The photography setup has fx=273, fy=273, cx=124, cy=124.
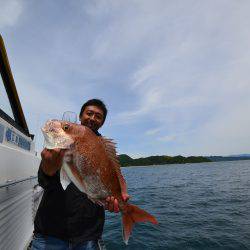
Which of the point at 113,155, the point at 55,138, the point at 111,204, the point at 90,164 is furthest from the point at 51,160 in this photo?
the point at 111,204

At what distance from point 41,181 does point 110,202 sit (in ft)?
2.57

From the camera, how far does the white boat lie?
3.43 metres

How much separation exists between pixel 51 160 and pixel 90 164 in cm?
39

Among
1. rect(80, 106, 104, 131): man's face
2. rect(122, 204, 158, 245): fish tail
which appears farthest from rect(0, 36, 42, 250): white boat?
rect(122, 204, 158, 245): fish tail

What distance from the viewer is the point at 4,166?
3.35 m

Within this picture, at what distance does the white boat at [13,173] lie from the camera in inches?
135

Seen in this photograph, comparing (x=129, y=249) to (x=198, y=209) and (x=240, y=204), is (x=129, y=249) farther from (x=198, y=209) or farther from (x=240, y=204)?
(x=240, y=204)

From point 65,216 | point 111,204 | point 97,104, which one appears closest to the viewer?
point 111,204

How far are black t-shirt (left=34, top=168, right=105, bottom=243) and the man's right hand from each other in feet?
1.42

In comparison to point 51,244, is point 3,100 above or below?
above

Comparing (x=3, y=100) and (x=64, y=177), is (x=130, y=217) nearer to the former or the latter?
(x=64, y=177)

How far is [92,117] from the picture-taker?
3.85 metres

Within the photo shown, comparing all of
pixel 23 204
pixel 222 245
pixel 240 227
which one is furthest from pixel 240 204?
pixel 23 204

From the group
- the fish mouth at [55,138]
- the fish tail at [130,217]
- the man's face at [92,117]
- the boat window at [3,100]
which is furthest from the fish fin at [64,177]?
the boat window at [3,100]
